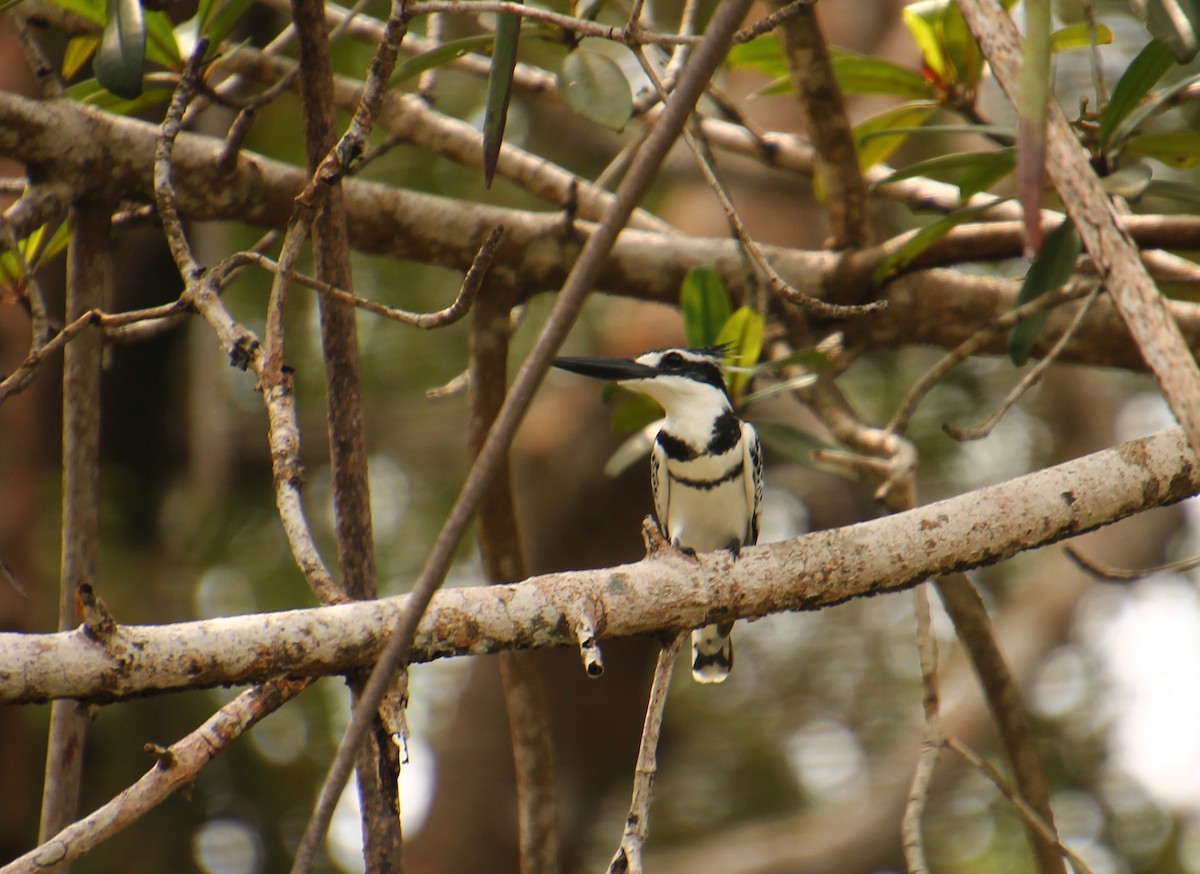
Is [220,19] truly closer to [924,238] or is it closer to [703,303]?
[703,303]

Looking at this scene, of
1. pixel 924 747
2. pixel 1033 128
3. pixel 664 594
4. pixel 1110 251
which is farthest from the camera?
pixel 924 747

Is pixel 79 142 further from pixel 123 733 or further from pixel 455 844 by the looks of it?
pixel 455 844

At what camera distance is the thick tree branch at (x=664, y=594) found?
3.98 feet

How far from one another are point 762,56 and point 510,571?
1.26m

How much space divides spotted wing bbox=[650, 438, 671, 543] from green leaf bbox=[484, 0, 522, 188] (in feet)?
4.60

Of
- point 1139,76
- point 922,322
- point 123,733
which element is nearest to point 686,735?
point 123,733

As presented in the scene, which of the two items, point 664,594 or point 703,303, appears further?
point 703,303

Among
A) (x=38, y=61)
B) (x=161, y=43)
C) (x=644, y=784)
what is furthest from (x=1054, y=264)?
(x=38, y=61)

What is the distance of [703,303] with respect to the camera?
8.07 ft

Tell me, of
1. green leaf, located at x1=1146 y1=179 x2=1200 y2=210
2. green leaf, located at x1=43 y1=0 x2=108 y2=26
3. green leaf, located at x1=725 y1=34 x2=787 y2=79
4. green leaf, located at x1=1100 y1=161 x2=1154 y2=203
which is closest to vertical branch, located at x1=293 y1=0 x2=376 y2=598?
green leaf, located at x1=43 y1=0 x2=108 y2=26

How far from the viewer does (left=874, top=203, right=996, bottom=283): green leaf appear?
2.19 metres

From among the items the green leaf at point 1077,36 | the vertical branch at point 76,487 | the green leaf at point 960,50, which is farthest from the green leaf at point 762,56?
the vertical branch at point 76,487

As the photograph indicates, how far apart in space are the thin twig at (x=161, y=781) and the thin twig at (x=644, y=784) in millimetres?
402

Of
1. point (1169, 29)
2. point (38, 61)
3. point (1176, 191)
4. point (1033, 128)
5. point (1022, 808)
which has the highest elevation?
point (38, 61)
